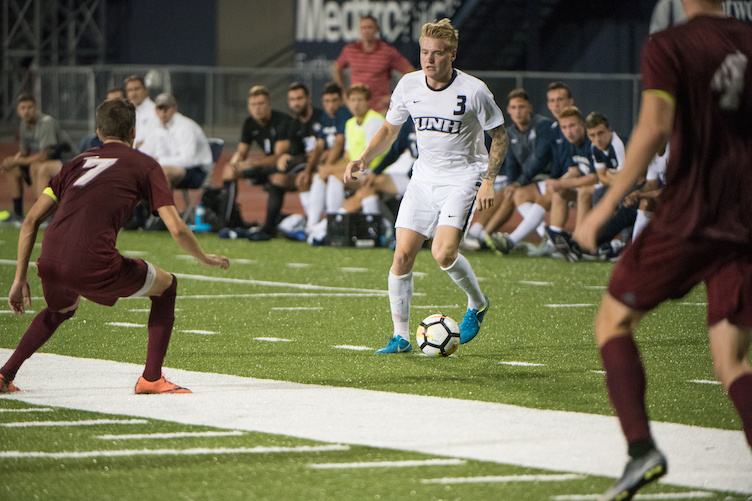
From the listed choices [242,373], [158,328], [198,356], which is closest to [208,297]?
[198,356]

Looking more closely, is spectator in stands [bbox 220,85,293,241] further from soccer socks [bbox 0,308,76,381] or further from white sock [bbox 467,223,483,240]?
soccer socks [bbox 0,308,76,381]

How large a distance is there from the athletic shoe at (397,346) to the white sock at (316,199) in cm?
865

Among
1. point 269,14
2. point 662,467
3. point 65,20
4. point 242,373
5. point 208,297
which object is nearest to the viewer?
point 662,467

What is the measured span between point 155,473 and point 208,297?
624 cm

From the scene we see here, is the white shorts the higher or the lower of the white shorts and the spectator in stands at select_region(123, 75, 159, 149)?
the higher

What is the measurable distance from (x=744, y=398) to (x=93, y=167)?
3.42 metres

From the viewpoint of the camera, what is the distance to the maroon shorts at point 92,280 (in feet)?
19.9

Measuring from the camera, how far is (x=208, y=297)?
36.0ft

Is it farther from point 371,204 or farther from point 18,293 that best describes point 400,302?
point 371,204

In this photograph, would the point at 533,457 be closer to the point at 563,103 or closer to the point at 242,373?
the point at 242,373

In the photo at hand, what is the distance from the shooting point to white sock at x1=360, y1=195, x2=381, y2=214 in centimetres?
1585

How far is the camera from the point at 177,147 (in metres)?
17.1

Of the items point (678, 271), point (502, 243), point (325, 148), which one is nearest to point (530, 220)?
point (502, 243)

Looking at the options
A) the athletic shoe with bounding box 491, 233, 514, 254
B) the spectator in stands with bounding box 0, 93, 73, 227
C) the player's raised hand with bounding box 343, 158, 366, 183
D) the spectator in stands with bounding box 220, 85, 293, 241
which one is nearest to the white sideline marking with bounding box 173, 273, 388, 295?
the player's raised hand with bounding box 343, 158, 366, 183
